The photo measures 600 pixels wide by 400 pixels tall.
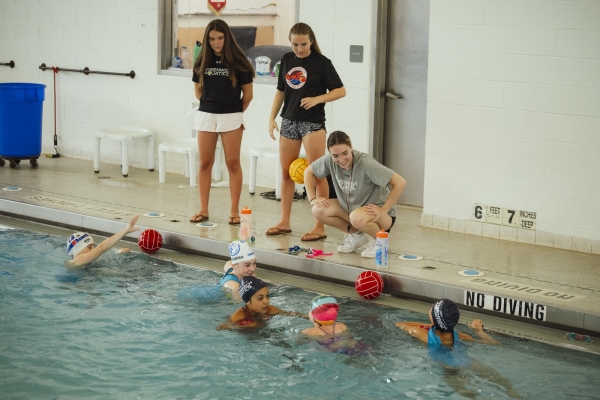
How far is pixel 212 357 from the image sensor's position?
6.22m

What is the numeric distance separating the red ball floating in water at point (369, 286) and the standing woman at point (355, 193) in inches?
25.9

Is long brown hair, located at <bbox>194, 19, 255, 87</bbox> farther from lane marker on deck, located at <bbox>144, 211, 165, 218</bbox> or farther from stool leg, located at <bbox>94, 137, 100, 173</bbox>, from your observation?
stool leg, located at <bbox>94, 137, 100, 173</bbox>

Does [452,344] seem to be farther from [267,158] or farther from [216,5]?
[216,5]

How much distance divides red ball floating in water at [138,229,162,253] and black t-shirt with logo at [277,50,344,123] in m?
1.65

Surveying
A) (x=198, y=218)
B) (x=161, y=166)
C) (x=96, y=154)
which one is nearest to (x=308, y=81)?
(x=198, y=218)

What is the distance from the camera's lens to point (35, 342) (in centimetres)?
647

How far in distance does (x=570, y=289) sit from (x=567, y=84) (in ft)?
6.81

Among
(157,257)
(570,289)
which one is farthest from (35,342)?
(570,289)

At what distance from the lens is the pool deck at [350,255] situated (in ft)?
22.6

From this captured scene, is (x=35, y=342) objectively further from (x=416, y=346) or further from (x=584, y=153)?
(x=584, y=153)

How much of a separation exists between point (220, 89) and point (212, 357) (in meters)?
3.46

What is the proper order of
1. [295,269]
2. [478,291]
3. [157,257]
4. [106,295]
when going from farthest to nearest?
[157,257] < [295,269] < [106,295] < [478,291]

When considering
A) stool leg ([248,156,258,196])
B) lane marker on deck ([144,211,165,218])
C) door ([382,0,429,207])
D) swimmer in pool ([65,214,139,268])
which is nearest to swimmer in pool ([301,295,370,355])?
swimmer in pool ([65,214,139,268])

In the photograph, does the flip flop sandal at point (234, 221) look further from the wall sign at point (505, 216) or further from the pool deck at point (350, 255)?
the wall sign at point (505, 216)
